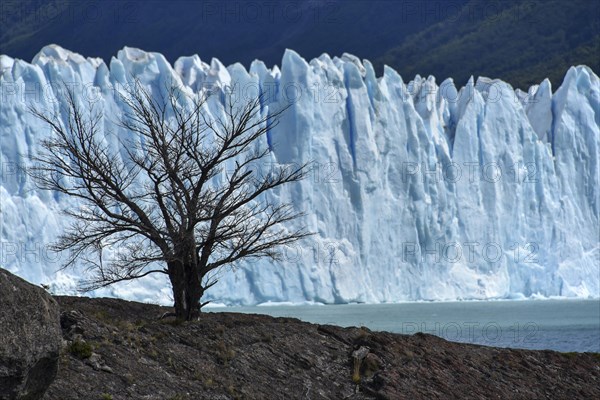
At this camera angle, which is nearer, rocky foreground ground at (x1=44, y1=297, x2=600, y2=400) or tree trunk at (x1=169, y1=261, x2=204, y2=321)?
rocky foreground ground at (x1=44, y1=297, x2=600, y2=400)

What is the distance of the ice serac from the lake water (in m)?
1.87

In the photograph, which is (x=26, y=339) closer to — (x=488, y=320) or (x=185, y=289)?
(x=185, y=289)

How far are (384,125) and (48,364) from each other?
44081 millimetres

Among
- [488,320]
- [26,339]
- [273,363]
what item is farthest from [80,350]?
[488,320]

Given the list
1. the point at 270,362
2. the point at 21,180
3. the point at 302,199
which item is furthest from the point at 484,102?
the point at 270,362

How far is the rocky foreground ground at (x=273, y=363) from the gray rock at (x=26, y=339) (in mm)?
744

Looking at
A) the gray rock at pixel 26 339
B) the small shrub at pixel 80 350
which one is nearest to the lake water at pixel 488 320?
the small shrub at pixel 80 350

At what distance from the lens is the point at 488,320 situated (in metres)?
50.6

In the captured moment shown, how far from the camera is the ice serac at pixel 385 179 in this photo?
158 feet

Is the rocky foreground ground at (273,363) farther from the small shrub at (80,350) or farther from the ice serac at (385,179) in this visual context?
the ice serac at (385,179)

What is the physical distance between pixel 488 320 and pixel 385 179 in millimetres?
9283

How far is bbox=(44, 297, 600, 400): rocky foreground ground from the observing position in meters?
12.4

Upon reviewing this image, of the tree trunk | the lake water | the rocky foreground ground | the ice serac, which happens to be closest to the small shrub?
the rocky foreground ground

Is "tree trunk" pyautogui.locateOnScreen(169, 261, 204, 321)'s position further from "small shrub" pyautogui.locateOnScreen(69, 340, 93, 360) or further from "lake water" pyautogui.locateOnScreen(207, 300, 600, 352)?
"lake water" pyautogui.locateOnScreen(207, 300, 600, 352)
